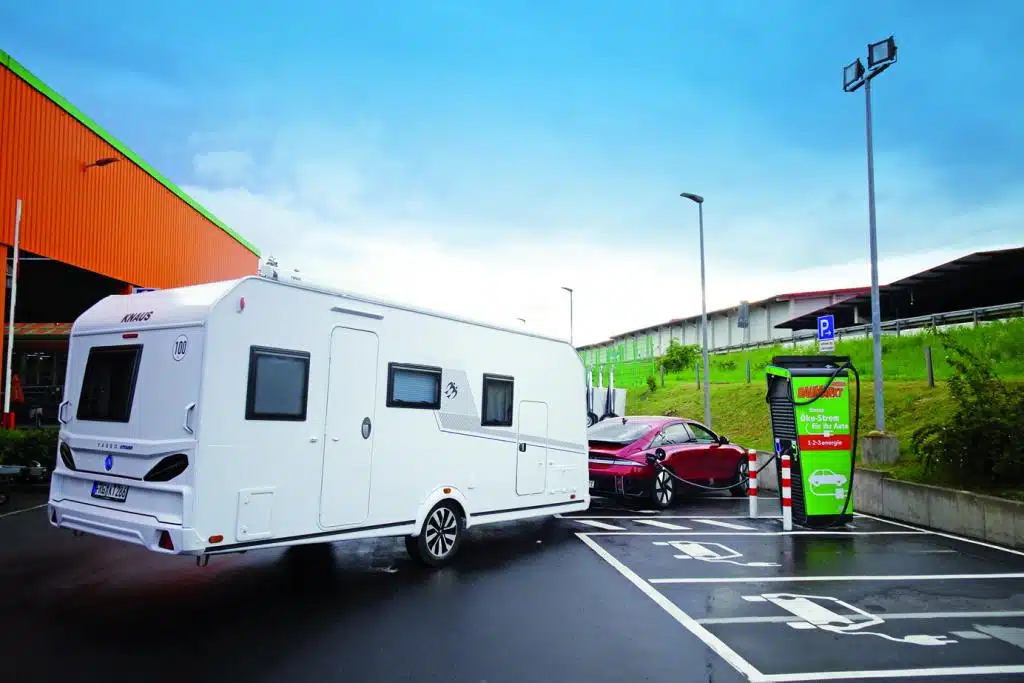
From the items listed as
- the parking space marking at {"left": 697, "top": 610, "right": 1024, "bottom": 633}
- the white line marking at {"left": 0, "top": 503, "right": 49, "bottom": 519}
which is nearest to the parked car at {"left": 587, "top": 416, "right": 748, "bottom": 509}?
the parking space marking at {"left": 697, "top": 610, "right": 1024, "bottom": 633}

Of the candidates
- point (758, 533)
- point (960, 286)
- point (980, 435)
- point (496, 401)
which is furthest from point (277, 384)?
point (960, 286)

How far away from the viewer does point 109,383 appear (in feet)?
Result: 20.1

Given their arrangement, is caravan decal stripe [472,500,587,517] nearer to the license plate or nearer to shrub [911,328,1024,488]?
the license plate

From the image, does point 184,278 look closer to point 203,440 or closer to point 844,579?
point 203,440

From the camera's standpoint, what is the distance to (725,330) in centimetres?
5178

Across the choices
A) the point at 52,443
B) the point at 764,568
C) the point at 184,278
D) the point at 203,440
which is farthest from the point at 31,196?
the point at 764,568

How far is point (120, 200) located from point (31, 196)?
4.22 m

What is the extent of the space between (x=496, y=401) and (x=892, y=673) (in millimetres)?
4783

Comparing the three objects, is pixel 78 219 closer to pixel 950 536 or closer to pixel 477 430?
pixel 477 430

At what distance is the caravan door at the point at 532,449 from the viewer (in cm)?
859

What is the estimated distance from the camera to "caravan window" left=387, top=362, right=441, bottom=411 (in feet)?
22.9

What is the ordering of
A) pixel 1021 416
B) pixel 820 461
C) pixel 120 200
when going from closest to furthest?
1. pixel 1021 416
2. pixel 820 461
3. pixel 120 200

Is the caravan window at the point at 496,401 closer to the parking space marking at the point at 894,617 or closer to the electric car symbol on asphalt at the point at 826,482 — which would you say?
the parking space marking at the point at 894,617

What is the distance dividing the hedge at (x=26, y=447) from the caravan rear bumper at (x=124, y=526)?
25.1ft
